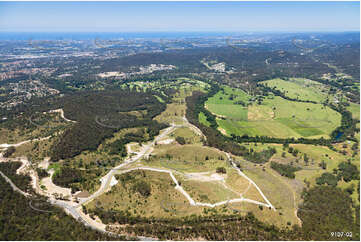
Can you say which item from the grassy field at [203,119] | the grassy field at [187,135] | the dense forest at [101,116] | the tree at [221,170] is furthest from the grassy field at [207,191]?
the grassy field at [203,119]

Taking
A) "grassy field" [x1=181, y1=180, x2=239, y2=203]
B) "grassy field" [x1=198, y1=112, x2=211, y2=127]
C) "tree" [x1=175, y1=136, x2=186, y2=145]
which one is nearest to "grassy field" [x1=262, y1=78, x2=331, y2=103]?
"grassy field" [x1=198, y1=112, x2=211, y2=127]

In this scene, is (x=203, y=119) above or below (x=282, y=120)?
above

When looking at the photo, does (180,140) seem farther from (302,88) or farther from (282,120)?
(302,88)

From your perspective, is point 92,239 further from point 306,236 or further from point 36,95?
point 36,95

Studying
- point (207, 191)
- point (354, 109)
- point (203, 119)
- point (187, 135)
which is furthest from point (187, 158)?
point (354, 109)

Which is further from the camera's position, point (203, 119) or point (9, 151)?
point (203, 119)

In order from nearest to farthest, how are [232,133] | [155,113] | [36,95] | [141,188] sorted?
[141,188] < [232,133] < [155,113] < [36,95]

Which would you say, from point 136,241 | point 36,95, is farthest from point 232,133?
point 36,95

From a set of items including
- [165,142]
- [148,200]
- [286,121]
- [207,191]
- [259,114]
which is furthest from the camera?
[259,114]

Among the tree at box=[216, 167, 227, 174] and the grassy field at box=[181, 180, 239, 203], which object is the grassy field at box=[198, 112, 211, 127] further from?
the grassy field at box=[181, 180, 239, 203]
